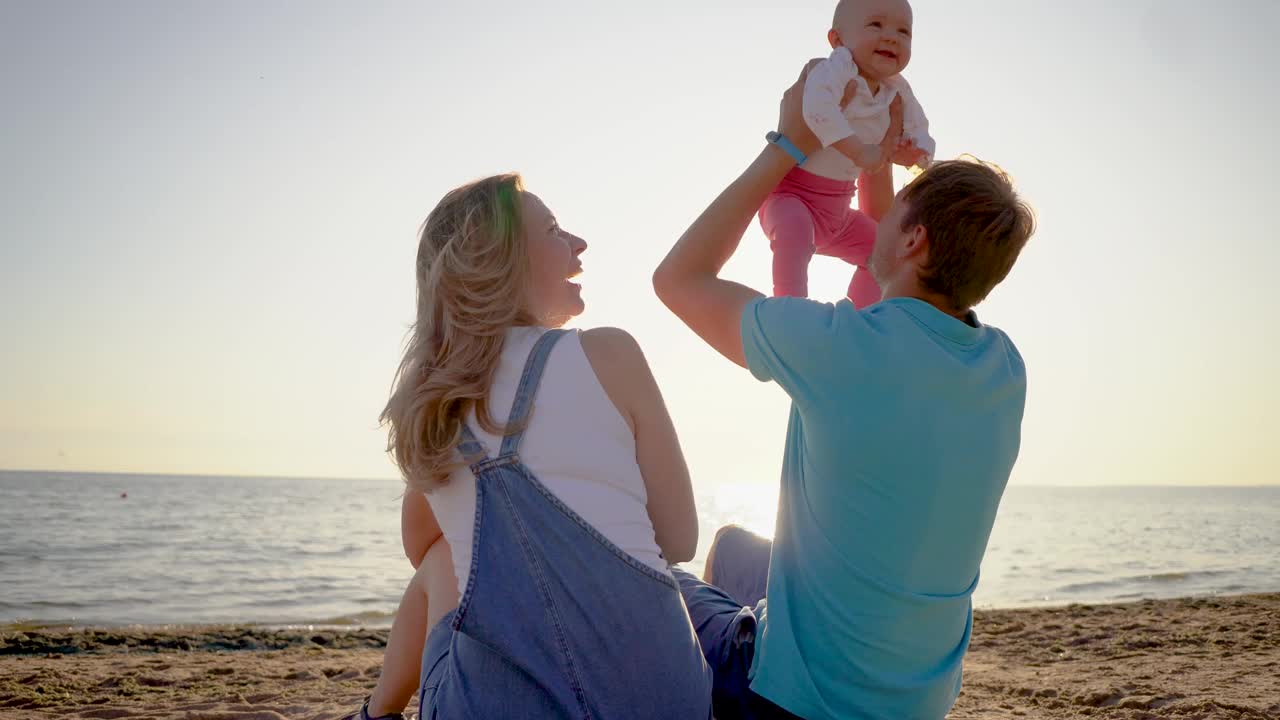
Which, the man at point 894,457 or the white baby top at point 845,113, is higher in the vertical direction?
the white baby top at point 845,113

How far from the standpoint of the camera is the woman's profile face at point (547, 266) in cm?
230

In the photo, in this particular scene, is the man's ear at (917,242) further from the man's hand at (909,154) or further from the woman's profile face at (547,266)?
the man's hand at (909,154)

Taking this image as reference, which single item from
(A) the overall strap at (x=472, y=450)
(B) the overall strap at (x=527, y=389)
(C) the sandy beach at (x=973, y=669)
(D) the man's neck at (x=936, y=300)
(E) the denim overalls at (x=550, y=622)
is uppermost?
(D) the man's neck at (x=936, y=300)

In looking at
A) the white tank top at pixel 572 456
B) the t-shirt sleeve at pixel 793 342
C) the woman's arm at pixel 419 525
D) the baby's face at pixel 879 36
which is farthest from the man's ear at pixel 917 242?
the woman's arm at pixel 419 525

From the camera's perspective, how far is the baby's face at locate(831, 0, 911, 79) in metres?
3.03

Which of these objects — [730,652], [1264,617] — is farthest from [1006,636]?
[730,652]

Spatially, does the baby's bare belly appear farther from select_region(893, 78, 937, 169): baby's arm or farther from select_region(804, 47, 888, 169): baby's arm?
select_region(893, 78, 937, 169): baby's arm

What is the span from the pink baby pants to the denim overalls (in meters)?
1.38

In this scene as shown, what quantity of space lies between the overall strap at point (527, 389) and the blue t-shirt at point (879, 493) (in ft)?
1.43

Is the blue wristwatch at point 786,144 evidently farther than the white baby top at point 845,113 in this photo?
No

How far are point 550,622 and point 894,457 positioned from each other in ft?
2.52

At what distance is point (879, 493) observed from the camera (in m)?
1.88

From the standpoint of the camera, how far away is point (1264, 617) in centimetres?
782

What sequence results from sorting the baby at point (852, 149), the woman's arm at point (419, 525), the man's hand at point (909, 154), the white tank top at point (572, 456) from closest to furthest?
1. the white tank top at point (572, 456)
2. the woman's arm at point (419, 525)
3. the baby at point (852, 149)
4. the man's hand at point (909, 154)
